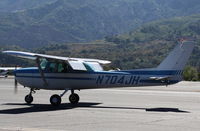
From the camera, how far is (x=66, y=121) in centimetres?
1418

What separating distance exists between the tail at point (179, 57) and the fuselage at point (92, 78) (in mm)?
193

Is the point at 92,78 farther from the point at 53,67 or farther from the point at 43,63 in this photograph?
the point at 43,63

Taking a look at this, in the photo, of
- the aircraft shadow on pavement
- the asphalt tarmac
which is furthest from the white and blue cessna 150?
the asphalt tarmac

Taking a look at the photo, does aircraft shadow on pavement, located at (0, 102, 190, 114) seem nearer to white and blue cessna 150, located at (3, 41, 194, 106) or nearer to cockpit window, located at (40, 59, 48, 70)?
white and blue cessna 150, located at (3, 41, 194, 106)

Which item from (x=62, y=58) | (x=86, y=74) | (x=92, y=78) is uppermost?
(x=62, y=58)

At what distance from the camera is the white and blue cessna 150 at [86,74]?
18625 mm

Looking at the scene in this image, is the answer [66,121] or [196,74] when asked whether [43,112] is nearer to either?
[66,121]

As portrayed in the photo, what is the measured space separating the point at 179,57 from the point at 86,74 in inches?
152

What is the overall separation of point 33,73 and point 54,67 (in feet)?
2.97

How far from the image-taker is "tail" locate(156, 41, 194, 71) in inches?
731

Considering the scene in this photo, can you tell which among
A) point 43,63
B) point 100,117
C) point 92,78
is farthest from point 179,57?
point 43,63

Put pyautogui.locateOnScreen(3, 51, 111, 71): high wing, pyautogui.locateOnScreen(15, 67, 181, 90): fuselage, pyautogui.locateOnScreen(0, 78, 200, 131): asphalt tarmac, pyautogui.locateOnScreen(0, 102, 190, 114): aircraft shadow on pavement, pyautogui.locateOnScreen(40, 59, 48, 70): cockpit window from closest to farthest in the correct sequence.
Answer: pyautogui.locateOnScreen(0, 78, 200, 131): asphalt tarmac
pyautogui.locateOnScreen(0, 102, 190, 114): aircraft shadow on pavement
pyautogui.locateOnScreen(3, 51, 111, 71): high wing
pyautogui.locateOnScreen(15, 67, 181, 90): fuselage
pyautogui.locateOnScreen(40, 59, 48, 70): cockpit window

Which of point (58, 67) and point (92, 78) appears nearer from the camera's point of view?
point (92, 78)

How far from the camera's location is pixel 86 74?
19891 mm
